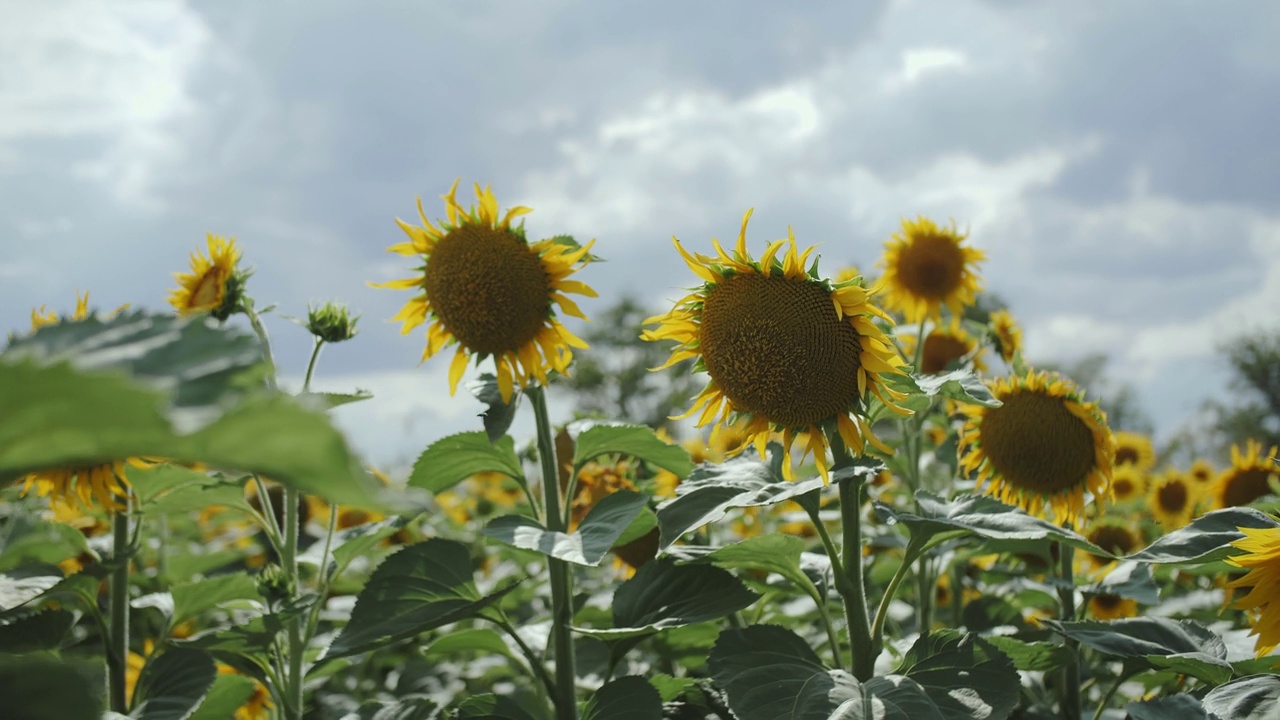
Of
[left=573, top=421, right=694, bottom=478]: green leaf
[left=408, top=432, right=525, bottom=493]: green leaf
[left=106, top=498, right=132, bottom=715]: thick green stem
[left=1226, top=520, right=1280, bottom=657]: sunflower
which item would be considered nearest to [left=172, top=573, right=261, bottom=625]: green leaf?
[left=106, top=498, right=132, bottom=715]: thick green stem

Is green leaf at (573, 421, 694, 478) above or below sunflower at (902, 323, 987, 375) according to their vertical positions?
below

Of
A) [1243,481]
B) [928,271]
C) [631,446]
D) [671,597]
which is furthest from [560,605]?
[1243,481]

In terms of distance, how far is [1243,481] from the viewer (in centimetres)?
351

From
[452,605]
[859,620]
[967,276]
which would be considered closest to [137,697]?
[452,605]

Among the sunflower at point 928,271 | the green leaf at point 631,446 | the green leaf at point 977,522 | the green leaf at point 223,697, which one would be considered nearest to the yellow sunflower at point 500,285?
the green leaf at point 631,446

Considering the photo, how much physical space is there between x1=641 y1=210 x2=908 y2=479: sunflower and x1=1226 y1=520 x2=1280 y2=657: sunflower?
1.88 feet

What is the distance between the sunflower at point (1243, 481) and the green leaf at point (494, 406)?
10.0 feet

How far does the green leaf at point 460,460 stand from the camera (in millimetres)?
1845

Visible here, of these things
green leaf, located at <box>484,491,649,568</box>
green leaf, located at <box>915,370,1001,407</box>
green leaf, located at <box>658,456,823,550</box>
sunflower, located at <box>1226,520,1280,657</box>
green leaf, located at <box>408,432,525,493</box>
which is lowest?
sunflower, located at <box>1226,520,1280,657</box>

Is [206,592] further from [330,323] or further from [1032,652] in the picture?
[1032,652]

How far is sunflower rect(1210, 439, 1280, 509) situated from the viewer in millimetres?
3471

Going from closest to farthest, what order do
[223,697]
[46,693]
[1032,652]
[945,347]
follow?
[46,693], [1032,652], [223,697], [945,347]

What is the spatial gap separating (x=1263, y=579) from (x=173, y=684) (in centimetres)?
203

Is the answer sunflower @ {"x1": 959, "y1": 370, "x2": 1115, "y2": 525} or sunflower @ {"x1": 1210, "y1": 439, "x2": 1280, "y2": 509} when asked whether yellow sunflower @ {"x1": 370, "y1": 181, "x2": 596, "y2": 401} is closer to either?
sunflower @ {"x1": 959, "y1": 370, "x2": 1115, "y2": 525}
